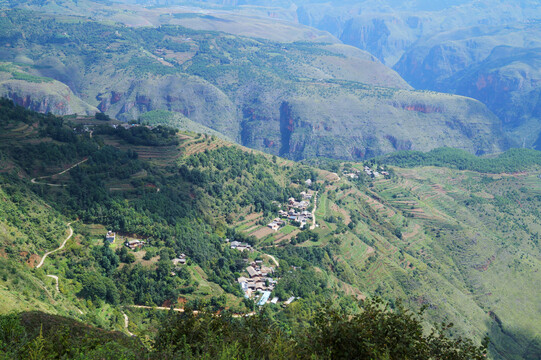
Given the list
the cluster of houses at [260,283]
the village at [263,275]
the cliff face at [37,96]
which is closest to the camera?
the cluster of houses at [260,283]

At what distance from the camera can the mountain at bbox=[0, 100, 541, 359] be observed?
57.2 metres

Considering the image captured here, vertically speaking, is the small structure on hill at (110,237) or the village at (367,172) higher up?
the small structure on hill at (110,237)

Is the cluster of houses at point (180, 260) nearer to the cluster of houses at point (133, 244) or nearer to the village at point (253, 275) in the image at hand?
the village at point (253, 275)

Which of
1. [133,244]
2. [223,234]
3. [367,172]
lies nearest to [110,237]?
[133,244]

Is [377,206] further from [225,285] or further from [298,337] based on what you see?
[298,337]

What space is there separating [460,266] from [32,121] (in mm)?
87220

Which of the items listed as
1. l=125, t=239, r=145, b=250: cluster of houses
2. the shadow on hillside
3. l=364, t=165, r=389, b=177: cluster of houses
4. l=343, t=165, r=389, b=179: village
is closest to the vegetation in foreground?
l=125, t=239, r=145, b=250: cluster of houses

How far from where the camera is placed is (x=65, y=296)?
5112 centimetres

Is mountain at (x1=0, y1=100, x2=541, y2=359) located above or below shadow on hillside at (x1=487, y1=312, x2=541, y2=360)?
above

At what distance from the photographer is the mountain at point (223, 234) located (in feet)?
188

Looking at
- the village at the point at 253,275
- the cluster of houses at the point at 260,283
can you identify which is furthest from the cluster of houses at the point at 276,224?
the cluster of houses at the point at 260,283

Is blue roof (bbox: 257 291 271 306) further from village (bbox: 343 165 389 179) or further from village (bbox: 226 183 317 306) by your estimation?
village (bbox: 343 165 389 179)

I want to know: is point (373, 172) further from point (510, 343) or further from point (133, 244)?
point (133, 244)

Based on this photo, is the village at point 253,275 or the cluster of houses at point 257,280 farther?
the cluster of houses at point 257,280
